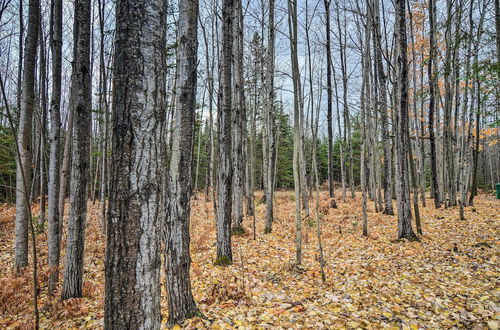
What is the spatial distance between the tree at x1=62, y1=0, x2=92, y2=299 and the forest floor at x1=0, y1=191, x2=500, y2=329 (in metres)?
0.60

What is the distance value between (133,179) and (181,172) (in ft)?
6.02

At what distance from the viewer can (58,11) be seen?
Answer: 4.60 meters

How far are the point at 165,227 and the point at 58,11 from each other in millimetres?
4602

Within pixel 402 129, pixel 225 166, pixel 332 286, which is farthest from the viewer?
pixel 402 129

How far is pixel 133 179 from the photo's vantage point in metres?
1.43

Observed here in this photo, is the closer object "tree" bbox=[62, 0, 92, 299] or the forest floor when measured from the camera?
the forest floor

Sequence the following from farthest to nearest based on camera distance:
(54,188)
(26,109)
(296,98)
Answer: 1. (296,98)
2. (26,109)
3. (54,188)

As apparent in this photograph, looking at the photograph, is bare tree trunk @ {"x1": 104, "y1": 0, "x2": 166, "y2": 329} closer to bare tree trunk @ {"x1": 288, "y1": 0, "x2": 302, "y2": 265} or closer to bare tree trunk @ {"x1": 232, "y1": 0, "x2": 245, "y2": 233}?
bare tree trunk @ {"x1": 288, "y1": 0, "x2": 302, "y2": 265}

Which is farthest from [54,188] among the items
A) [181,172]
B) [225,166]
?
[225,166]

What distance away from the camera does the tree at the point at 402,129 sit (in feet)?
22.0

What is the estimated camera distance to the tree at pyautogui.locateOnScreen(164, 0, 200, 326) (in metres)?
3.22

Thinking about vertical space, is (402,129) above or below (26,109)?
below

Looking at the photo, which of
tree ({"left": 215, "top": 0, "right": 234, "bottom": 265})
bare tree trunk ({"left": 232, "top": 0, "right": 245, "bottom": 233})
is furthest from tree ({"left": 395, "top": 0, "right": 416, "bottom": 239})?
tree ({"left": 215, "top": 0, "right": 234, "bottom": 265})

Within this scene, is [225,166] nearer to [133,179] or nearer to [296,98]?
[296,98]
